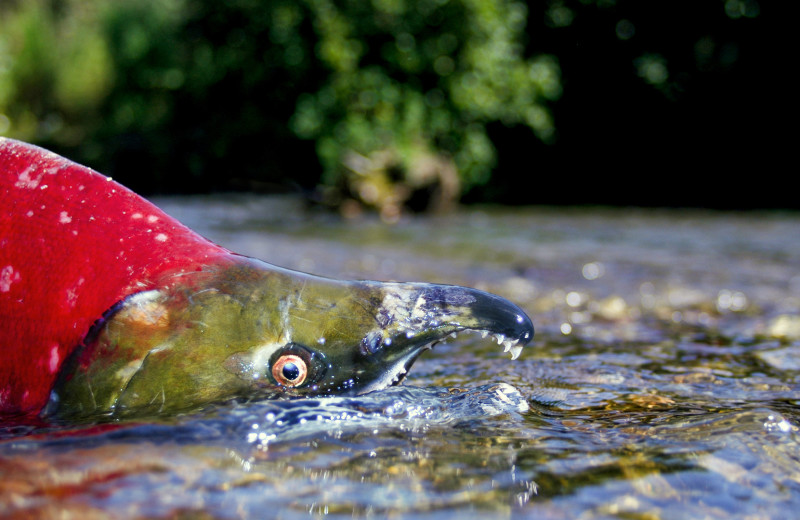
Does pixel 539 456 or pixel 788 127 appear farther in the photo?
pixel 788 127

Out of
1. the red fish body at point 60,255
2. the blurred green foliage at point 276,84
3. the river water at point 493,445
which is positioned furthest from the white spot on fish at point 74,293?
the blurred green foliage at point 276,84

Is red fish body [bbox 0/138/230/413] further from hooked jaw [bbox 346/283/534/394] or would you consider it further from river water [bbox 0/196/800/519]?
hooked jaw [bbox 346/283/534/394]

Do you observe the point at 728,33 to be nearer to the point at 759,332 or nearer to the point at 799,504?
the point at 759,332

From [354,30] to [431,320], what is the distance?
12.4 m

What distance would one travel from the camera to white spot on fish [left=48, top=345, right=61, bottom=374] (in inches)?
60.7

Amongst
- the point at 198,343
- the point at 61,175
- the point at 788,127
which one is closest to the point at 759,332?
the point at 198,343

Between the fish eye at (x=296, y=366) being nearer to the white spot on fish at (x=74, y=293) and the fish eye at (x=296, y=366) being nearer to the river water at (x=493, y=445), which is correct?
the river water at (x=493, y=445)

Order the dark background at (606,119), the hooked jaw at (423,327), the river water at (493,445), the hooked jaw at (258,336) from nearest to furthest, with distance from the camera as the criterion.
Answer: the river water at (493,445) < the hooked jaw at (258,336) < the hooked jaw at (423,327) < the dark background at (606,119)

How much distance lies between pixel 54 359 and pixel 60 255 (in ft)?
0.66

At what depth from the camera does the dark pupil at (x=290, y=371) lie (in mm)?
1611

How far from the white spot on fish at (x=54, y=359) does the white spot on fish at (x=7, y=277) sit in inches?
6.1

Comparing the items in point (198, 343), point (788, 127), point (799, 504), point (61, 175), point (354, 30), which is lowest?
point (799, 504)

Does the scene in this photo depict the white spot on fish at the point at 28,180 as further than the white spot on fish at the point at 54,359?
Yes

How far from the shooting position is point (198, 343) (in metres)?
1.58
